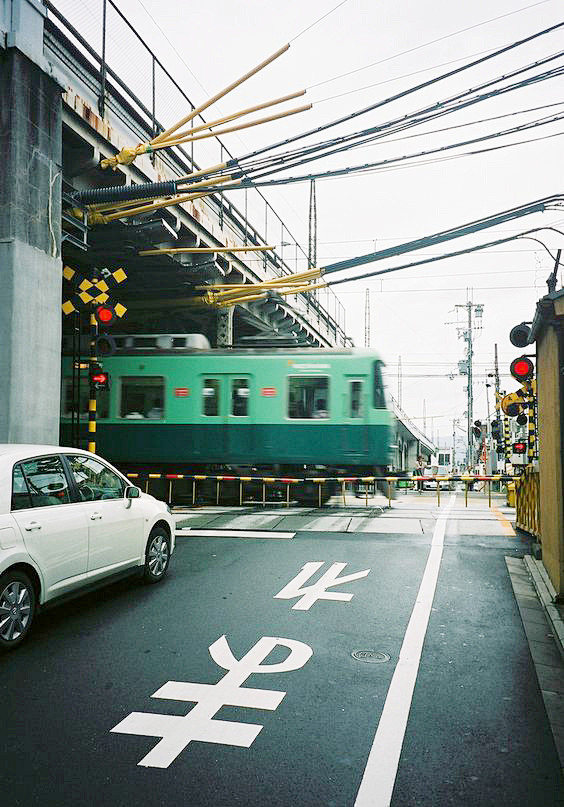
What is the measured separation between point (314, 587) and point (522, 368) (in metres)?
5.41

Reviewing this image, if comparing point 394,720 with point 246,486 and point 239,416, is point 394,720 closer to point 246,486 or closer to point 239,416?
point 239,416

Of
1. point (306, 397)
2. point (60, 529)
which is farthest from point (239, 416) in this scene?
point (60, 529)

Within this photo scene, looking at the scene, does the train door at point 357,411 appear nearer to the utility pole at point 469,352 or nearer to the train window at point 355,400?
the train window at point 355,400

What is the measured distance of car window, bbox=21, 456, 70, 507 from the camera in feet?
19.0

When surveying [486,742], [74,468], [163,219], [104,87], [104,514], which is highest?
[104,87]

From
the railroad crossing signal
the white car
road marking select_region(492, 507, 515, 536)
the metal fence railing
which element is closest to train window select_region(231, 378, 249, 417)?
the metal fence railing

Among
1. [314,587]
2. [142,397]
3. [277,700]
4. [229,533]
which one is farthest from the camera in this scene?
[142,397]

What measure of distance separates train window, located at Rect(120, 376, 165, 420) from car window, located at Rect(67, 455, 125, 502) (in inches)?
392

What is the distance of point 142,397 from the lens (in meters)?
17.4

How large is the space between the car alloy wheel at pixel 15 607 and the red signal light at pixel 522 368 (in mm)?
8135

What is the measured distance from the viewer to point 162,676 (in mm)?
4914

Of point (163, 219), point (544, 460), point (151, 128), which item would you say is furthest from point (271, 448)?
point (544, 460)

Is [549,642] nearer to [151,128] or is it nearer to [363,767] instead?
[363,767]

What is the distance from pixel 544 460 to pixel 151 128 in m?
11.6
